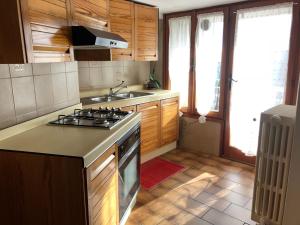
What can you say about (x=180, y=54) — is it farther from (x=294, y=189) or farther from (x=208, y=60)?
(x=294, y=189)

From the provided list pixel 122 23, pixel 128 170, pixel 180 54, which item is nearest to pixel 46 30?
pixel 128 170

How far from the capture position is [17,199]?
1432mm

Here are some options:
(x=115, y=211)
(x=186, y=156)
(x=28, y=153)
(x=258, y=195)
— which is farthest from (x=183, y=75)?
(x=28, y=153)

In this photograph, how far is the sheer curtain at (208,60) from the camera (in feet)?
10.5

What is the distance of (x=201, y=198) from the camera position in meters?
2.45

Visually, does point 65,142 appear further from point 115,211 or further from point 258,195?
point 258,195

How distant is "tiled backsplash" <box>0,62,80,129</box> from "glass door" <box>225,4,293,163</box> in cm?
205

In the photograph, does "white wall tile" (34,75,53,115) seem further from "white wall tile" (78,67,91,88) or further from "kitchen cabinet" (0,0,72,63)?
"white wall tile" (78,67,91,88)

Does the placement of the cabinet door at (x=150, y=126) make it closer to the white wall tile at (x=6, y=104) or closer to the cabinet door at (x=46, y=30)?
the cabinet door at (x=46, y=30)

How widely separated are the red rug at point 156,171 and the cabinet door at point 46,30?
1.65 m

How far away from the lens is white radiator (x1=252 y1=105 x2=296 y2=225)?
71.1 inches

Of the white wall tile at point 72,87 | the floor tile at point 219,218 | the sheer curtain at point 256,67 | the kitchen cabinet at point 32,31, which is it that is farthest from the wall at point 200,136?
the kitchen cabinet at point 32,31

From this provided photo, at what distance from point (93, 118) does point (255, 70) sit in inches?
81.9

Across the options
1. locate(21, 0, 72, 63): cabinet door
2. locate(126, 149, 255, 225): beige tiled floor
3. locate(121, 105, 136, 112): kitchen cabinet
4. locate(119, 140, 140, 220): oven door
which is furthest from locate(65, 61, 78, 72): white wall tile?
locate(126, 149, 255, 225): beige tiled floor
